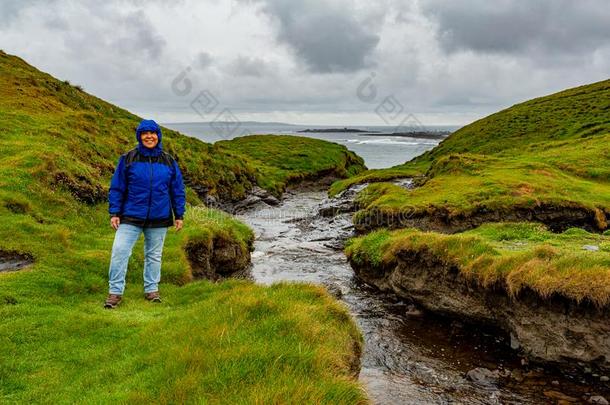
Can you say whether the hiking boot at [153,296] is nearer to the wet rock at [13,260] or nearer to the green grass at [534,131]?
the wet rock at [13,260]

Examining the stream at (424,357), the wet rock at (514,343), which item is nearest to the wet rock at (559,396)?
the stream at (424,357)

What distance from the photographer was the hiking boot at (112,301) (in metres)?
12.6

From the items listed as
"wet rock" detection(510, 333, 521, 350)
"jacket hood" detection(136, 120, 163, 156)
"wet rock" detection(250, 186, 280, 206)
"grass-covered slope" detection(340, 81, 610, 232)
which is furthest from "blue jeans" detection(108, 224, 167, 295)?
"wet rock" detection(250, 186, 280, 206)

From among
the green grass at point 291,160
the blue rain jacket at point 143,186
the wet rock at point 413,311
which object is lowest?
the wet rock at point 413,311

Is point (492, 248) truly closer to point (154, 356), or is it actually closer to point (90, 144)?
point (154, 356)

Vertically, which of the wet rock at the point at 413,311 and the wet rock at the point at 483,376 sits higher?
the wet rock at the point at 413,311

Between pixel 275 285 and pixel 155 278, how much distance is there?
3.72 meters

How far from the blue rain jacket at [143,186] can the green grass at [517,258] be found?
11.0 meters

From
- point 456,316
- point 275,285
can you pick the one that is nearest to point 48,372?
point 275,285

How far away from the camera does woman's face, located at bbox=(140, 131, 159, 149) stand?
41.3 ft

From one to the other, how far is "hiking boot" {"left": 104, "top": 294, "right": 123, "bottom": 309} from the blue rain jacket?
2.08 m

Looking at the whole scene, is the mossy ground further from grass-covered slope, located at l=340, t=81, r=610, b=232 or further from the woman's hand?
the woman's hand

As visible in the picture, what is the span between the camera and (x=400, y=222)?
115ft

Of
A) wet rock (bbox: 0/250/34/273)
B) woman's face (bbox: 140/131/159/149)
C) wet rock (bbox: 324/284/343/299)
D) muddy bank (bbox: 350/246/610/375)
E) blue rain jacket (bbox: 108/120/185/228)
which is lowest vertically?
wet rock (bbox: 324/284/343/299)
